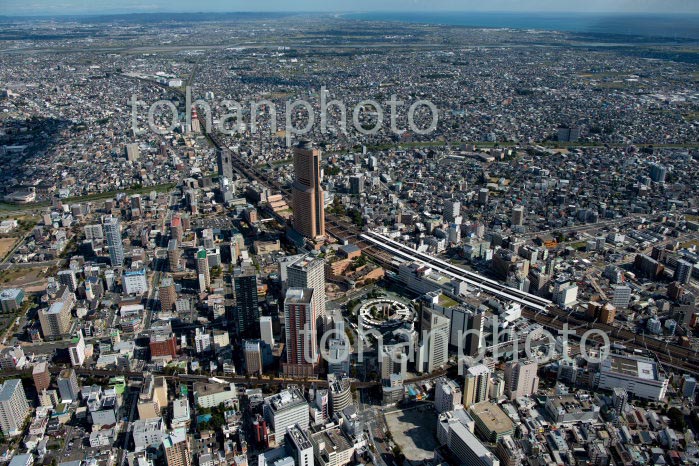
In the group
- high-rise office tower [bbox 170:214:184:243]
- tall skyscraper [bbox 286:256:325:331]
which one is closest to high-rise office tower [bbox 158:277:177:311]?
Result: tall skyscraper [bbox 286:256:325:331]

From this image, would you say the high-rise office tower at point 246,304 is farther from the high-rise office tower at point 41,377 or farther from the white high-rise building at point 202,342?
the high-rise office tower at point 41,377

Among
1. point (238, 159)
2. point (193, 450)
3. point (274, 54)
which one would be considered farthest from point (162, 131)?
point (274, 54)

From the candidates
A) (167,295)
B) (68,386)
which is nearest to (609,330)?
(167,295)

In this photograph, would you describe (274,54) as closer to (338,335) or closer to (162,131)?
(162,131)

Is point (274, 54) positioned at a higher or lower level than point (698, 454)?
higher

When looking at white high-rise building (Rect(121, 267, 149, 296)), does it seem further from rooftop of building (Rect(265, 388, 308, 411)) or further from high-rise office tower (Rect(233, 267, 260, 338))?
rooftop of building (Rect(265, 388, 308, 411))

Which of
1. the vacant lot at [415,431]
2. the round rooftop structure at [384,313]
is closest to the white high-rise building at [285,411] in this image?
the vacant lot at [415,431]
